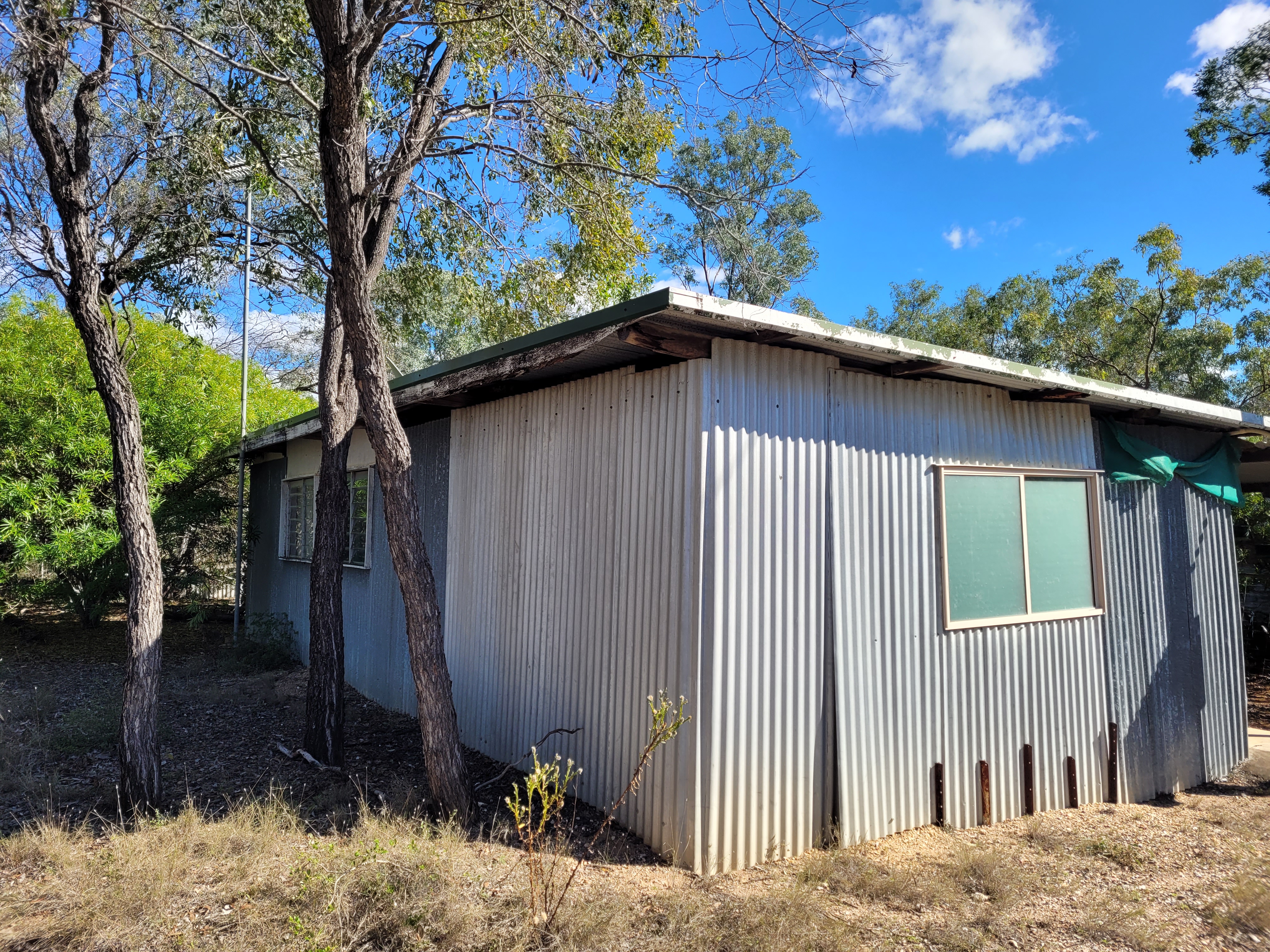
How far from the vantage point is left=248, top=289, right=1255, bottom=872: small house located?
3916mm

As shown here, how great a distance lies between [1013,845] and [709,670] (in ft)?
7.50

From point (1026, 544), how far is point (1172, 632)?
6.87 feet

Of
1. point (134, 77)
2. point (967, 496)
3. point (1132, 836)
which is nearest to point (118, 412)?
point (134, 77)

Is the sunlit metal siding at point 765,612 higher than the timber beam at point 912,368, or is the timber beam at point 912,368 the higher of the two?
the timber beam at point 912,368

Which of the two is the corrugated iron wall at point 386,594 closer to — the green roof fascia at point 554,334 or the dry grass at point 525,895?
the green roof fascia at point 554,334

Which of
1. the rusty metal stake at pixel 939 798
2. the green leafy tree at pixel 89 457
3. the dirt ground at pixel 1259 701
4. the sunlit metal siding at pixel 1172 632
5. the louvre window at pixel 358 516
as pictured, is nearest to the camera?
the rusty metal stake at pixel 939 798

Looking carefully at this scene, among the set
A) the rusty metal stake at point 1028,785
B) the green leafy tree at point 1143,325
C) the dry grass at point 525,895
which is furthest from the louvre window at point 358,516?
the green leafy tree at point 1143,325

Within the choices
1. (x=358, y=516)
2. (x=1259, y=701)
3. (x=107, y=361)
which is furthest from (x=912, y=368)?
(x=1259, y=701)

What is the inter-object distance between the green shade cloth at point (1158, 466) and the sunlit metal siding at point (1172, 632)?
80mm

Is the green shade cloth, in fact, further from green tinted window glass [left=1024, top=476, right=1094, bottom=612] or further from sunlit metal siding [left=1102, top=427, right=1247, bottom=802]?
green tinted window glass [left=1024, top=476, right=1094, bottom=612]

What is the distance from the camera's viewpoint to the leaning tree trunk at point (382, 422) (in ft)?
14.2

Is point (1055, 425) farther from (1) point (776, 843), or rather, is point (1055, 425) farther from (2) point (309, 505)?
(2) point (309, 505)

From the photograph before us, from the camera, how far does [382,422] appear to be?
4.47m

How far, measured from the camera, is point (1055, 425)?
568 cm
